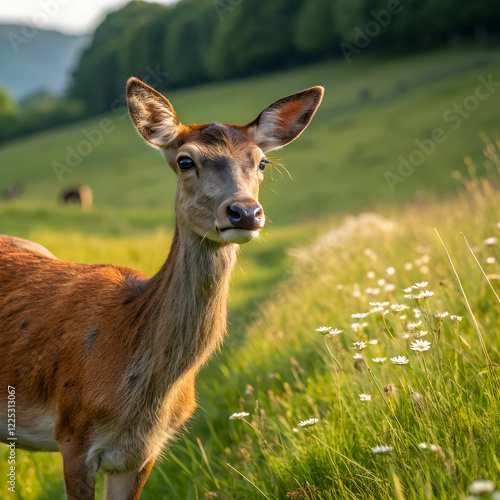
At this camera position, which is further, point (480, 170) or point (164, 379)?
point (480, 170)

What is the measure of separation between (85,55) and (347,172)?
2543 inches

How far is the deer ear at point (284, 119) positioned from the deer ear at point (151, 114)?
1.80 feet

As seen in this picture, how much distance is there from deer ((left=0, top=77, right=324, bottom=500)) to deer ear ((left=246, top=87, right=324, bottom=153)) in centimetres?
2

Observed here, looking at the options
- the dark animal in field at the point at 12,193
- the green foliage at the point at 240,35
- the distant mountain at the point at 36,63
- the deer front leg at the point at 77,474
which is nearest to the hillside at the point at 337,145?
the dark animal in field at the point at 12,193

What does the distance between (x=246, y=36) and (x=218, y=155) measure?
61127 mm

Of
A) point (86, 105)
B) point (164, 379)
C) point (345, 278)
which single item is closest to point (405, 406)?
point (164, 379)

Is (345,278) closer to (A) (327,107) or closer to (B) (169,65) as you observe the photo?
(A) (327,107)

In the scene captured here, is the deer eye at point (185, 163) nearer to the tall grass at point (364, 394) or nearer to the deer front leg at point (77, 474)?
the tall grass at point (364, 394)

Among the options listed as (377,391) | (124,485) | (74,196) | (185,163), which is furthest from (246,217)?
(74,196)

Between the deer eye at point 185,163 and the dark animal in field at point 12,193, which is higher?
the deer eye at point 185,163

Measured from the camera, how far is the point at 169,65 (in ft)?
223

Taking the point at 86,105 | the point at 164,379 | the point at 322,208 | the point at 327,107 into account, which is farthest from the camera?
the point at 86,105

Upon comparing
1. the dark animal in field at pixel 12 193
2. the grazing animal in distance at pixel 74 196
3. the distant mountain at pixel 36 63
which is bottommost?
the dark animal in field at pixel 12 193

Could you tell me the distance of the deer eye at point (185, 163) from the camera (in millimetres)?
3660
